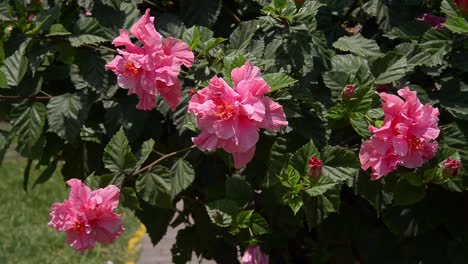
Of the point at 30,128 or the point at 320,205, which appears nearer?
the point at 320,205

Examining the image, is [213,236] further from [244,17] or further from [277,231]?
[244,17]

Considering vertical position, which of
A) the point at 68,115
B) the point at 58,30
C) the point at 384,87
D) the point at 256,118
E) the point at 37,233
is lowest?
the point at 37,233

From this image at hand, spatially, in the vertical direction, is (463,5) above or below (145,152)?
above

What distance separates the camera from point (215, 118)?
1530 millimetres

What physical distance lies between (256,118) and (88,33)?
0.69 meters

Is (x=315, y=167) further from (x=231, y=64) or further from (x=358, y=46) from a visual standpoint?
(x=358, y=46)

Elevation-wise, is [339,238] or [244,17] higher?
[244,17]

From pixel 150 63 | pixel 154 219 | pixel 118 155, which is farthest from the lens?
pixel 154 219

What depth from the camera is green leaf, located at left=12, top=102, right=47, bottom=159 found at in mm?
2070

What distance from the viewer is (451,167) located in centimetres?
166

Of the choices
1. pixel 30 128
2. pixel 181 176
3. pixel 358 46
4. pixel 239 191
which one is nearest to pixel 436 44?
pixel 358 46

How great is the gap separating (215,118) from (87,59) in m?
0.68

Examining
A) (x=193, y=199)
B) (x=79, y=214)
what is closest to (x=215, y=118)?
(x=79, y=214)

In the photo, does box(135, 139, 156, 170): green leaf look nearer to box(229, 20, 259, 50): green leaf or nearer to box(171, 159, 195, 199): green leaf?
box(171, 159, 195, 199): green leaf
